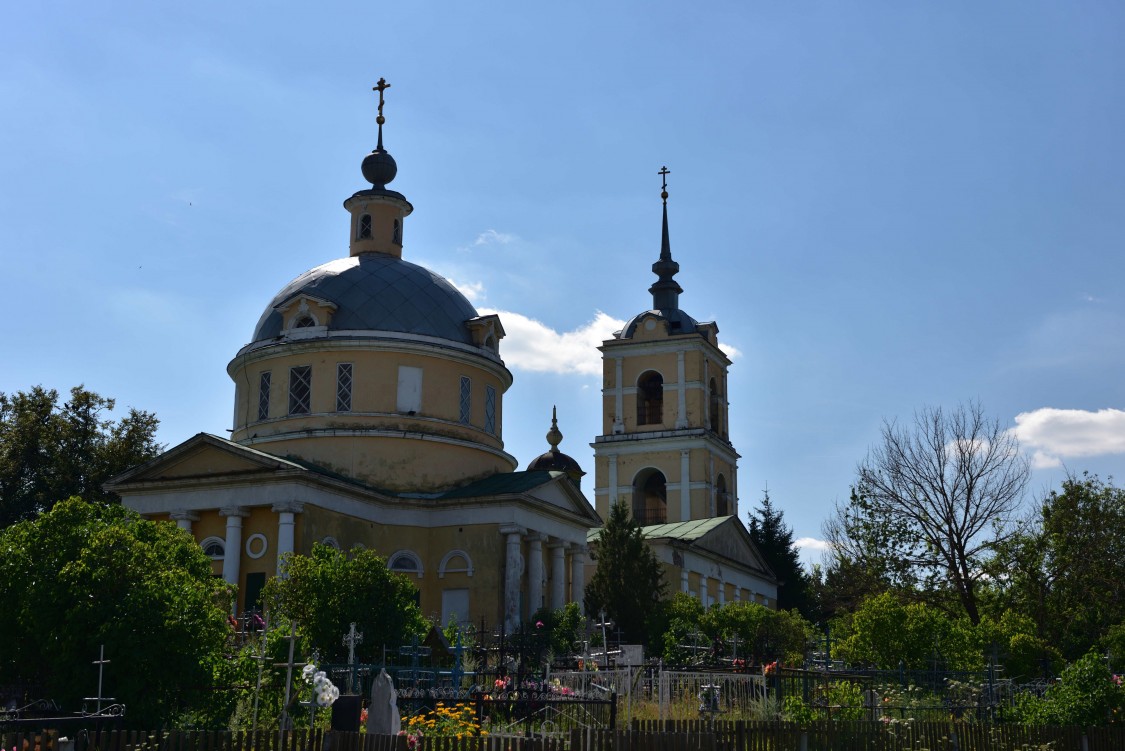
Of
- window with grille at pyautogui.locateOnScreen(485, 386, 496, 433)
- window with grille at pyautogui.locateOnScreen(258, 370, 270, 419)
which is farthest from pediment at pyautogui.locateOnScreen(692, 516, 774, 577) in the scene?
window with grille at pyautogui.locateOnScreen(258, 370, 270, 419)

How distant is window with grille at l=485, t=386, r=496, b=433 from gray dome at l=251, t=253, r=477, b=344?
1861 millimetres

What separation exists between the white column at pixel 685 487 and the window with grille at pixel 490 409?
57.0 feet

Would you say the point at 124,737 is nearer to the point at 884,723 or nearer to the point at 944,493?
the point at 884,723

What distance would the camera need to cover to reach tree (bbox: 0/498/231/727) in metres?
14.8

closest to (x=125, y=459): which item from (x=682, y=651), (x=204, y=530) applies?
(x=204, y=530)

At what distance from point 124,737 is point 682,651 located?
20812 millimetres

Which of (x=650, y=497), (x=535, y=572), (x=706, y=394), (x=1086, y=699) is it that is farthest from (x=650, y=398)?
(x=1086, y=699)

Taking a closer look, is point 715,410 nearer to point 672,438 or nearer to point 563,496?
point 672,438

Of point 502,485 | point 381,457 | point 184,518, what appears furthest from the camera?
point 502,485

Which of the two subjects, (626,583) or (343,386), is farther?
(626,583)

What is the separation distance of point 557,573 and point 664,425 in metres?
18.8

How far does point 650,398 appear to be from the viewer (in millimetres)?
55719

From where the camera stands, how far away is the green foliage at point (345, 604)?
71.7ft

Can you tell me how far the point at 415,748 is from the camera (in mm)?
11617
